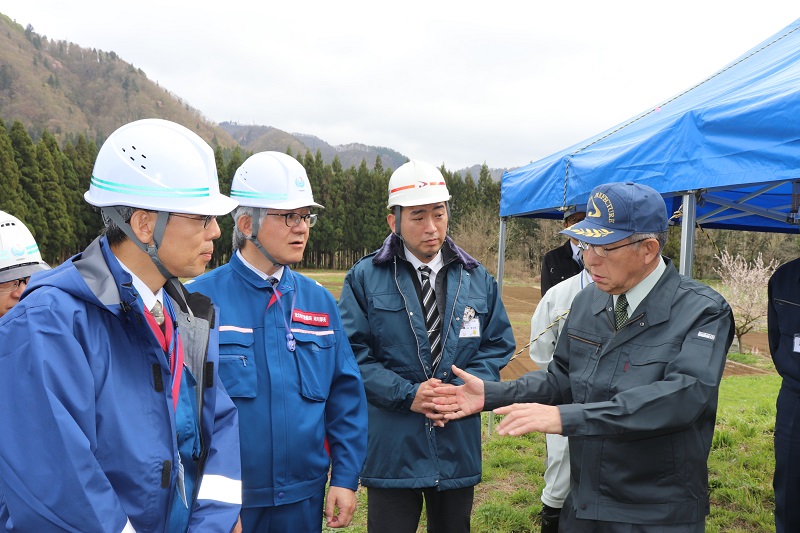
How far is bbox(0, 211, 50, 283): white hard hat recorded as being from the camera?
2.85 m

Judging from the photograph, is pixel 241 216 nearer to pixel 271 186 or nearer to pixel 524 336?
pixel 271 186

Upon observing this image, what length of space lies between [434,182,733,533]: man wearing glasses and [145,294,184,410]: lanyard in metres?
1.13

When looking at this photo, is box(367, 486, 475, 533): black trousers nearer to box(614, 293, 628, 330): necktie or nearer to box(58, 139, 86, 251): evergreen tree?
box(614, 293, 628, 330): necktie

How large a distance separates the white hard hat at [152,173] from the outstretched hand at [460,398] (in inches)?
54.3

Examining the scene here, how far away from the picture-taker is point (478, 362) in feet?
9.93

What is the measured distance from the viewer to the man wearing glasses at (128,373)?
52.1 inches

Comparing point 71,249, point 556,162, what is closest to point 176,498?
point 556,162

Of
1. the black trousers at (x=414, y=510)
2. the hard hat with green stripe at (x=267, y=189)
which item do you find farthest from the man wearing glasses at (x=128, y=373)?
the black trousers at (x=414, y=510)

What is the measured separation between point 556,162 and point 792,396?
2368 millimetres

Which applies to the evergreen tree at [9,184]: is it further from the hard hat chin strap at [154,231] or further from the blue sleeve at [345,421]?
the hard hat chin strap at [154,231]

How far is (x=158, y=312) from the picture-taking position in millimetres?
1804

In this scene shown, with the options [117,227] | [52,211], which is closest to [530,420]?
[117,227]

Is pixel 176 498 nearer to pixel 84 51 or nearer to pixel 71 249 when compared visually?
pixel 71 249

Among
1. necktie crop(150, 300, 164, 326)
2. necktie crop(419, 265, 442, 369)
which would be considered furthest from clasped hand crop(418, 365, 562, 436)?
necktie crop(150, 300, 164, 326)
